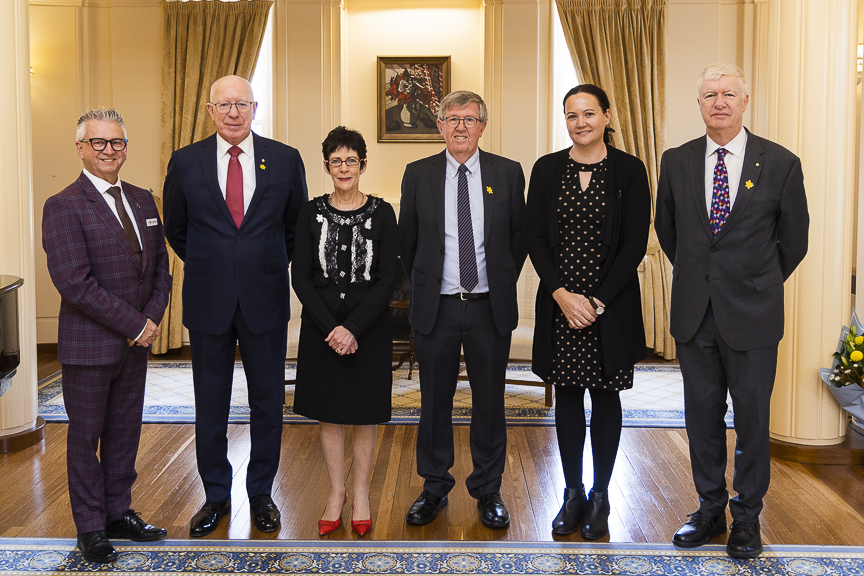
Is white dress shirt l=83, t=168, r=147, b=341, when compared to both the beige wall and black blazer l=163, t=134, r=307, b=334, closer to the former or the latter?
black blazer l=163, t=134, r=307, b=334

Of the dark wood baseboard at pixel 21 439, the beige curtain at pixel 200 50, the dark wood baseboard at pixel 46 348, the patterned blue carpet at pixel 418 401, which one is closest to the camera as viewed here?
the dark wood baseboard at pixel 21 439

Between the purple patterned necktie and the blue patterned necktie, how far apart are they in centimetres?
95

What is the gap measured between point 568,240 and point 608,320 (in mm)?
351

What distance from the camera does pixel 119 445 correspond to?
302cm

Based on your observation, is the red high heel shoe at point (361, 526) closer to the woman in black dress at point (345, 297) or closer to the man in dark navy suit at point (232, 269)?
the woman in black dress at point (345, 297)

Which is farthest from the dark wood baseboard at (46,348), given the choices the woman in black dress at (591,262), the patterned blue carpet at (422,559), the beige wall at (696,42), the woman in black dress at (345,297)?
the beige wall at (696,42)

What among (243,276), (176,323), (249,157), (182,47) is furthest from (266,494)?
(182,47)

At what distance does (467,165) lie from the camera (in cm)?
316

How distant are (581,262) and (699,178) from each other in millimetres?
567

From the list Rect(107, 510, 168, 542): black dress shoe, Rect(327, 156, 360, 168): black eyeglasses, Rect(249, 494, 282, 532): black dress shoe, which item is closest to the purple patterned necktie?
Rect(327, 156, 360, 168): black eyeglasses

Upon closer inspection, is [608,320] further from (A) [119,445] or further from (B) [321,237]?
(A) [119,445]

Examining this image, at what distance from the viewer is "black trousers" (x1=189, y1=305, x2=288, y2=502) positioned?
3188 mm

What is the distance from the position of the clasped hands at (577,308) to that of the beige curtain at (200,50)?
16.1ft

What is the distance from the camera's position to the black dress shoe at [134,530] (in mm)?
3033
